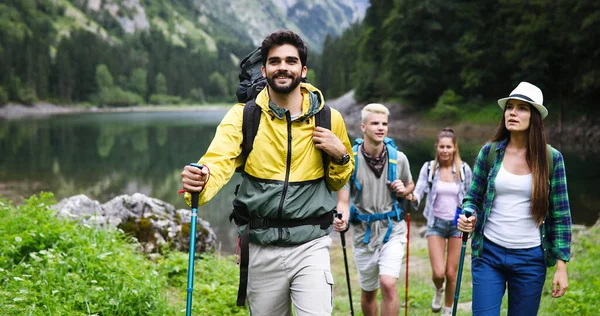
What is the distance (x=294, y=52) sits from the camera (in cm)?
382

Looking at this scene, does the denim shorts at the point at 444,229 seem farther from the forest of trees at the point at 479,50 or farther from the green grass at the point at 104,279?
the forest of trees at the point at 479,50

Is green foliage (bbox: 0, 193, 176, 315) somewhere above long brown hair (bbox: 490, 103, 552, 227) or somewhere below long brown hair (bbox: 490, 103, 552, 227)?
below

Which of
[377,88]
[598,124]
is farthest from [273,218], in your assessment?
[377,88]

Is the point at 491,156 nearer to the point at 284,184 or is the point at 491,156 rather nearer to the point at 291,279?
the point at 284,184

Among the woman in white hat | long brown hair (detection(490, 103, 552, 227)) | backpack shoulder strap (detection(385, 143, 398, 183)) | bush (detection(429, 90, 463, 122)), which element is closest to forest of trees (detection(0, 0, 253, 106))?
bush (detection(429, 90, 463, 122))

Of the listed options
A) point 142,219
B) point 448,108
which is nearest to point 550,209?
point 142,219

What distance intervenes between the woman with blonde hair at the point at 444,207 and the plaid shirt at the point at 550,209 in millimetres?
2251

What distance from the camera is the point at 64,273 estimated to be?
5.40m

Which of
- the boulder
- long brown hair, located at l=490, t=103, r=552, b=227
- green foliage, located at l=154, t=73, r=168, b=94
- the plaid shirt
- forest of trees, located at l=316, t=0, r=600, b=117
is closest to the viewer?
long brown hair, located at l=490, t=103, r=552, b=227

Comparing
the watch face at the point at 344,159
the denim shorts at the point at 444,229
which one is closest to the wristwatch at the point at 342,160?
the watch face at the point at 344,159

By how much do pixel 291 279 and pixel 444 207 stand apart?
3.64 meters

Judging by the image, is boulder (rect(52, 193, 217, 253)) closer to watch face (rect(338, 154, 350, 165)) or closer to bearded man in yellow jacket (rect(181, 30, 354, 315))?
bearded man in yellow jacket (rect(181, 30, 354, 315))

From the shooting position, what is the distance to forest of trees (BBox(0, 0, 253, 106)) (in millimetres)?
113250

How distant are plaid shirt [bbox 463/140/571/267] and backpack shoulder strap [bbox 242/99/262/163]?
1845 mm
